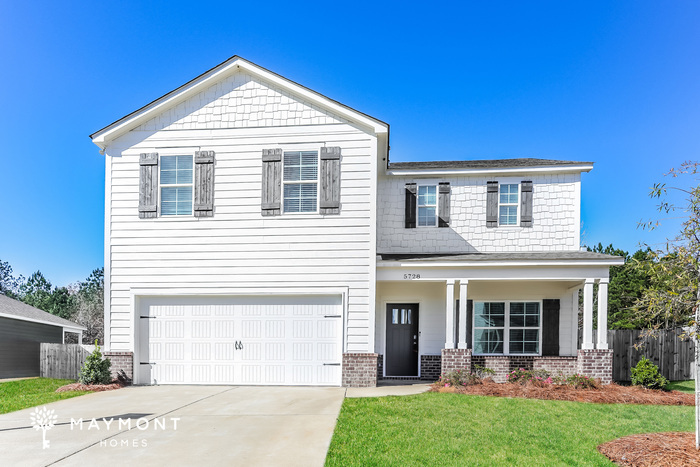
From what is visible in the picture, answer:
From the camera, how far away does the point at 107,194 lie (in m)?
12.4

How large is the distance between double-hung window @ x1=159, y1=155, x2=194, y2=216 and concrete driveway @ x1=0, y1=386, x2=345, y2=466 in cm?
448

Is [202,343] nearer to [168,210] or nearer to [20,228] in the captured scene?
[168,210]

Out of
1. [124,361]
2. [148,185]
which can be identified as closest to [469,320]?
[124,361]

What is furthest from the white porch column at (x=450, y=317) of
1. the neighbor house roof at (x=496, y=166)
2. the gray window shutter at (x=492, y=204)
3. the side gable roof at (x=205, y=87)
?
the side gable roof at (x=205, y=87)

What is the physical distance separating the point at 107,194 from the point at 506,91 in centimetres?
1348

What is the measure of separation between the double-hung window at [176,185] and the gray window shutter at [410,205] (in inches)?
239

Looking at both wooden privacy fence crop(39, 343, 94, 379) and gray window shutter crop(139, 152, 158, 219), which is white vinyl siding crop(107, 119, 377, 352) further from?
wooden privacy fence crop(39, 343, 94, 379)

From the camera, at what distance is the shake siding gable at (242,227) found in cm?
1186

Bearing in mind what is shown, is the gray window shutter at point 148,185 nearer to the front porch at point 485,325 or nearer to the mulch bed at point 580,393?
the front porch at point 485,325

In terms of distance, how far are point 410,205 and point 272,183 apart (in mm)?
4384

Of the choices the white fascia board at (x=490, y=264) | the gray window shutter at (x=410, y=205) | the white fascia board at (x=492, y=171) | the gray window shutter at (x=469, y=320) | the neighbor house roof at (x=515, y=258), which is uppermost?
the white fascia board at (x=492, y=171)

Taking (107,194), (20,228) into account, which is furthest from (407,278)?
(20,228)

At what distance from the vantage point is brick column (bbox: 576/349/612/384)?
11.7 metres

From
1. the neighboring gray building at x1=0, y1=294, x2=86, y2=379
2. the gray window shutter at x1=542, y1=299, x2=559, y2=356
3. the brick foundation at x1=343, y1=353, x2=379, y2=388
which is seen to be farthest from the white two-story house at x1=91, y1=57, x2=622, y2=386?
the neighboring gray building at x1=0, y1=294, x2=86, y2=379
